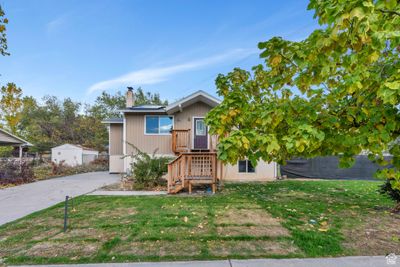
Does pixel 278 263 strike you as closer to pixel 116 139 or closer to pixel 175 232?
pixel 175 232

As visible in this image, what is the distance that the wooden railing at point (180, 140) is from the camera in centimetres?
1128

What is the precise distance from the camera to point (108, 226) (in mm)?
4527

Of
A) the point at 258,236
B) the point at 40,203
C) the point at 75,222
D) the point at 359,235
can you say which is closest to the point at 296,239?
the point at 258,236

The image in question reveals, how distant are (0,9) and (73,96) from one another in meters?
31.0

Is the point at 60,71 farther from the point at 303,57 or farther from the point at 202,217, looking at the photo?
the point at 303,57

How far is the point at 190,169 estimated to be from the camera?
8.83 m

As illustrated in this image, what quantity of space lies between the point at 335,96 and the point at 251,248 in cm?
270

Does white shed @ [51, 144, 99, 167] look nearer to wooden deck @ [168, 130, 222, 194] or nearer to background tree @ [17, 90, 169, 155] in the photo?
background tree @ [17, 90, 169, 155]

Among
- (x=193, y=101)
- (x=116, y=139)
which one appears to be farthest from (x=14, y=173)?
(x=193, y=101)

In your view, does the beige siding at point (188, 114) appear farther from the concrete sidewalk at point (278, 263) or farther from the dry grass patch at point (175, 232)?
the concrete sidewalk at point (278, 263)

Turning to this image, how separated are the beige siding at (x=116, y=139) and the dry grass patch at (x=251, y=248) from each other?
12.5 meters

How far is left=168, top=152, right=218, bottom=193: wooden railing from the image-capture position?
8336 millimetres

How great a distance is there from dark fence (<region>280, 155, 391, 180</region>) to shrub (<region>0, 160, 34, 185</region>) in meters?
14.1

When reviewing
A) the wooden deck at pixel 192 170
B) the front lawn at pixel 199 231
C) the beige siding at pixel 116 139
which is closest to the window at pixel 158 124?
the beige siding at pixel 116 139
